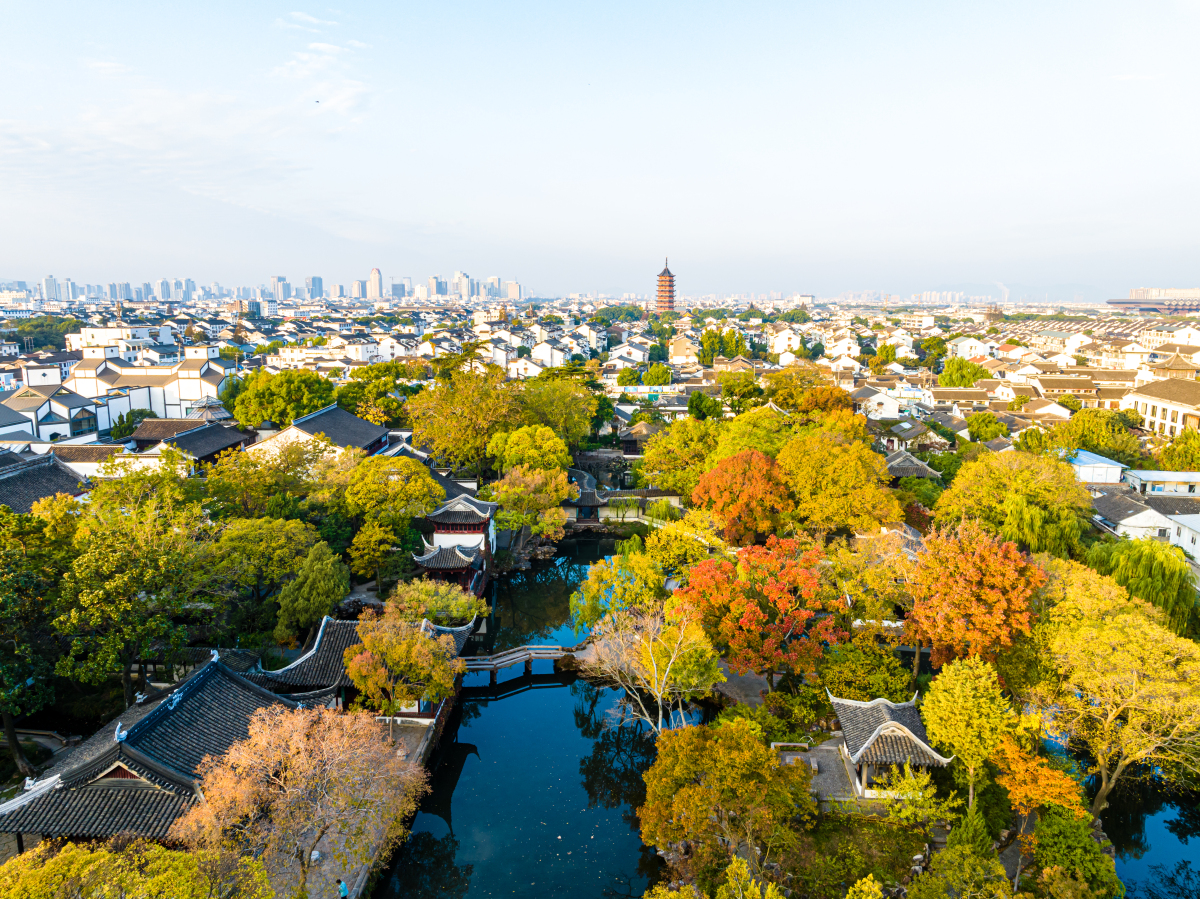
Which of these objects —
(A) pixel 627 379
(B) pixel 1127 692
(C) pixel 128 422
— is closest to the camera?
(B) pixel 1127 692

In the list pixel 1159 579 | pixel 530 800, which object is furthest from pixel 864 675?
pixel 1159 579

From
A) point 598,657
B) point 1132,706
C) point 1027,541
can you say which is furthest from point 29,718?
point 1027,541

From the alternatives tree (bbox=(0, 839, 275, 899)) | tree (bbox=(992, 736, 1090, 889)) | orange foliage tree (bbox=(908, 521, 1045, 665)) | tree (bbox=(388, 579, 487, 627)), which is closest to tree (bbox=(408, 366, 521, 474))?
tree (bbox=(388, 579, 487, 627))

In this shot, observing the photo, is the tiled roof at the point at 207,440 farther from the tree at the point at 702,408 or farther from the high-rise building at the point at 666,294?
the high-rise building at the point at 666,294

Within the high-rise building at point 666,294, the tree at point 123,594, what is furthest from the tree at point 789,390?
the high-rise building at point 666,294

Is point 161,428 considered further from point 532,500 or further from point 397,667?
point 397,667

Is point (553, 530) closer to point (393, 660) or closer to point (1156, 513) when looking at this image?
point (393, 660)
